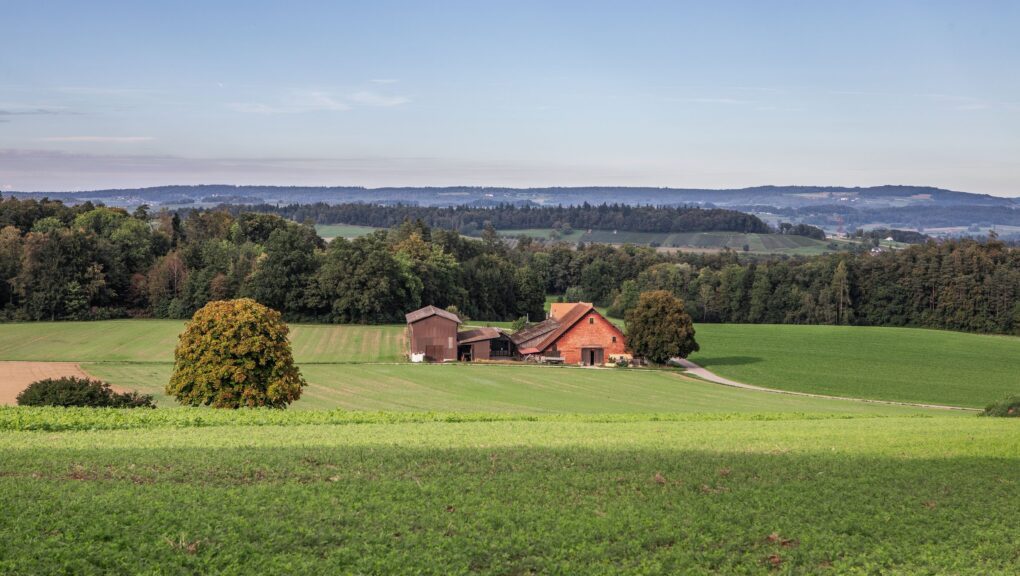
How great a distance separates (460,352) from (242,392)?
36.9m

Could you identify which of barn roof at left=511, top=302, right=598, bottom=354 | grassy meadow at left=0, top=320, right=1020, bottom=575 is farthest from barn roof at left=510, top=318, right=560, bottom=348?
grassy meadow at left=0, top=320, right=1020, bottom=575

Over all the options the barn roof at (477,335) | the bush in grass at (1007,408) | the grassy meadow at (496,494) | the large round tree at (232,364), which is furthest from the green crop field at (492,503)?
the barn roof at (477,335)

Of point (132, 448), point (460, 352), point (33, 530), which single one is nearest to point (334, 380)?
point (460, 352)

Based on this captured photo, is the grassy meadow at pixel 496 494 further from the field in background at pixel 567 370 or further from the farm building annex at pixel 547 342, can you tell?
the farm building annex at pixel 547 342

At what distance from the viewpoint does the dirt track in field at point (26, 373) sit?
150 feet

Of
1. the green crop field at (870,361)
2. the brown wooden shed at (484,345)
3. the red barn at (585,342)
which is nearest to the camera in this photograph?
the green crop field at (870,361)

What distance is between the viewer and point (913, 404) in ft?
162

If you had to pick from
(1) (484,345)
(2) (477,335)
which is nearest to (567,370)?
(1) (484,345)

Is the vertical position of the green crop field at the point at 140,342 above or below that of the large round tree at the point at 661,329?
below

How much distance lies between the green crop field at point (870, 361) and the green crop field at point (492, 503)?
36.0 meters

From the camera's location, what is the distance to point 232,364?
3275cm

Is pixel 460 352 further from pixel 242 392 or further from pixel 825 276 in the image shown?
pixel 825 276

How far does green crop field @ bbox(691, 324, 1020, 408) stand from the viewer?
56.5 meters

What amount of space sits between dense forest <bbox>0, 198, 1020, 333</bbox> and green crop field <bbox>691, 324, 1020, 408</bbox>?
9.36m
